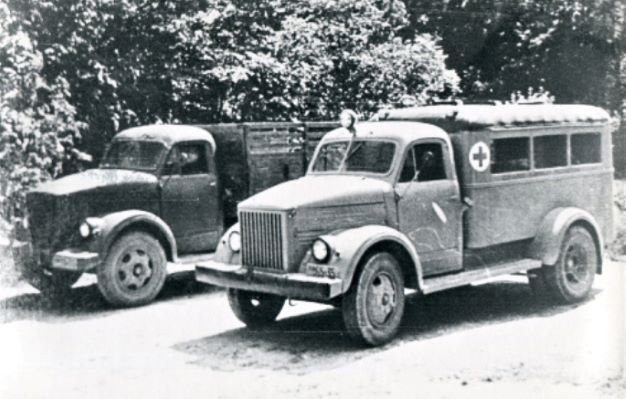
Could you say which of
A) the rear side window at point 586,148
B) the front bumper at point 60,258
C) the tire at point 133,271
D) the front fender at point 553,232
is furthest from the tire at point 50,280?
the rear side window at point 586,148

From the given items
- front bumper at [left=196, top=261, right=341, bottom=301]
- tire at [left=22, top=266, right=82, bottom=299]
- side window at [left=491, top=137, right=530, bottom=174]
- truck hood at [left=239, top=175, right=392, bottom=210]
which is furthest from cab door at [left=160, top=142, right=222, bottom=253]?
side window at [left=491, top=137, right=530, bottom=174]

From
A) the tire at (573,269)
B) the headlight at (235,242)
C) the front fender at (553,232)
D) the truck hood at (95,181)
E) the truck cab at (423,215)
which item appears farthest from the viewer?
the truck hood at (95,181)

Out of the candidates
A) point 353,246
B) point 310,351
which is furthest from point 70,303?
point 353,246

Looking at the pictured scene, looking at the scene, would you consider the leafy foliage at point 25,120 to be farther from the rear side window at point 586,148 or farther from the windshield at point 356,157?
the rear side window at point 586,148

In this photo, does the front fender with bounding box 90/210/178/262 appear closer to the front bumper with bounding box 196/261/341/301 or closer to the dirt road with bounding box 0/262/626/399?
the dirt road with bounding box 0/262/626/399

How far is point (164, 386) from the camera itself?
6344 mm

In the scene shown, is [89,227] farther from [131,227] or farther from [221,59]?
[221,59]

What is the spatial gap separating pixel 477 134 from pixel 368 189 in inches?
57.7

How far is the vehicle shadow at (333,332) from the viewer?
7098 millimetres

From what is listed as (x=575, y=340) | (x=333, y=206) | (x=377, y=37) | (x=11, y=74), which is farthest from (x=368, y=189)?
(x=377, y=37)

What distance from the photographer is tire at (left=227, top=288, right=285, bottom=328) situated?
823cm

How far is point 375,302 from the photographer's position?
7.45 meters

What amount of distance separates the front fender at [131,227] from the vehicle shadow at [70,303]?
0.63 metres

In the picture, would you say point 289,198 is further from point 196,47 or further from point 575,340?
point 196,47
